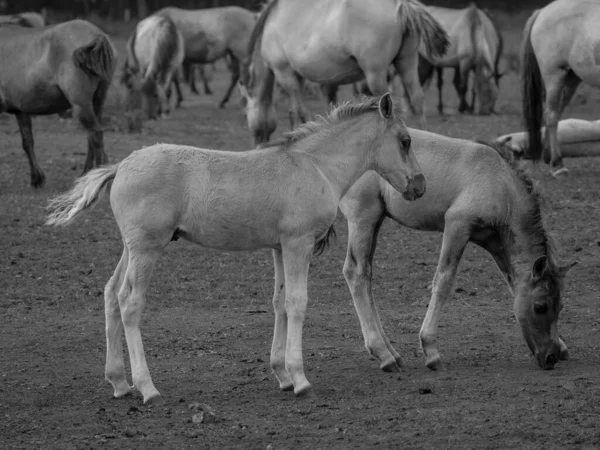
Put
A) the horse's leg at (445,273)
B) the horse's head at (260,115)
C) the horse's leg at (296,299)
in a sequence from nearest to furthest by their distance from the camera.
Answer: the horse's leg at (296,299)
the horse's leg at (445,273)
the horse's head at (260,115)

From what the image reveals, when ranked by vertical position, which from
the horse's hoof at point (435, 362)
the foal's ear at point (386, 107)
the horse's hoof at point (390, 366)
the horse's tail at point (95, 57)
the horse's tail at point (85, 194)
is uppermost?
the foal's ear at point (386, 107)

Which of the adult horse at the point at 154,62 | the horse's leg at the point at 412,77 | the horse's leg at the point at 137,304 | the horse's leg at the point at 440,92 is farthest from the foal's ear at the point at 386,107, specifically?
the horse's leg at the point at 440,92

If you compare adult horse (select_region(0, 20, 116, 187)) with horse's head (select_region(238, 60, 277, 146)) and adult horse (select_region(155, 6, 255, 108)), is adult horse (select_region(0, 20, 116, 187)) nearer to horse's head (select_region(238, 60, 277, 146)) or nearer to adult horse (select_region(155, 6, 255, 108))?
horse's head (select_region(238, 60, 277, 146))

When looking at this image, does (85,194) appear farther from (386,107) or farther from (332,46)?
Answer: (332,46)

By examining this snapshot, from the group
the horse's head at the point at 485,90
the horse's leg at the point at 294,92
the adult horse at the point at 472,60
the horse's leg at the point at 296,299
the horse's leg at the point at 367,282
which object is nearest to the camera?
the horse's leg at the point at 296,299

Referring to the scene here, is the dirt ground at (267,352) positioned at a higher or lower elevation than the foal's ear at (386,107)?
lower

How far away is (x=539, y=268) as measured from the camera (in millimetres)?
6750

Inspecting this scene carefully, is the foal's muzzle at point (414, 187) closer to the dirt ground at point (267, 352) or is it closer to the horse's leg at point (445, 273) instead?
the horse's leg at point (445, 273)

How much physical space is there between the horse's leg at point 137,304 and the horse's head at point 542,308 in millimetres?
2307

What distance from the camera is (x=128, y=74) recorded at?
76.3ft

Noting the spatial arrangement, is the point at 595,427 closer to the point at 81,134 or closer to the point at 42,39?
the point at 42,39

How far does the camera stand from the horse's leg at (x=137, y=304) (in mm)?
6109

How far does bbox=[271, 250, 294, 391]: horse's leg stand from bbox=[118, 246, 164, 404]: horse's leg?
75cm

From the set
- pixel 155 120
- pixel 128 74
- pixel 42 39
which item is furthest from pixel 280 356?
pixel 128 74
